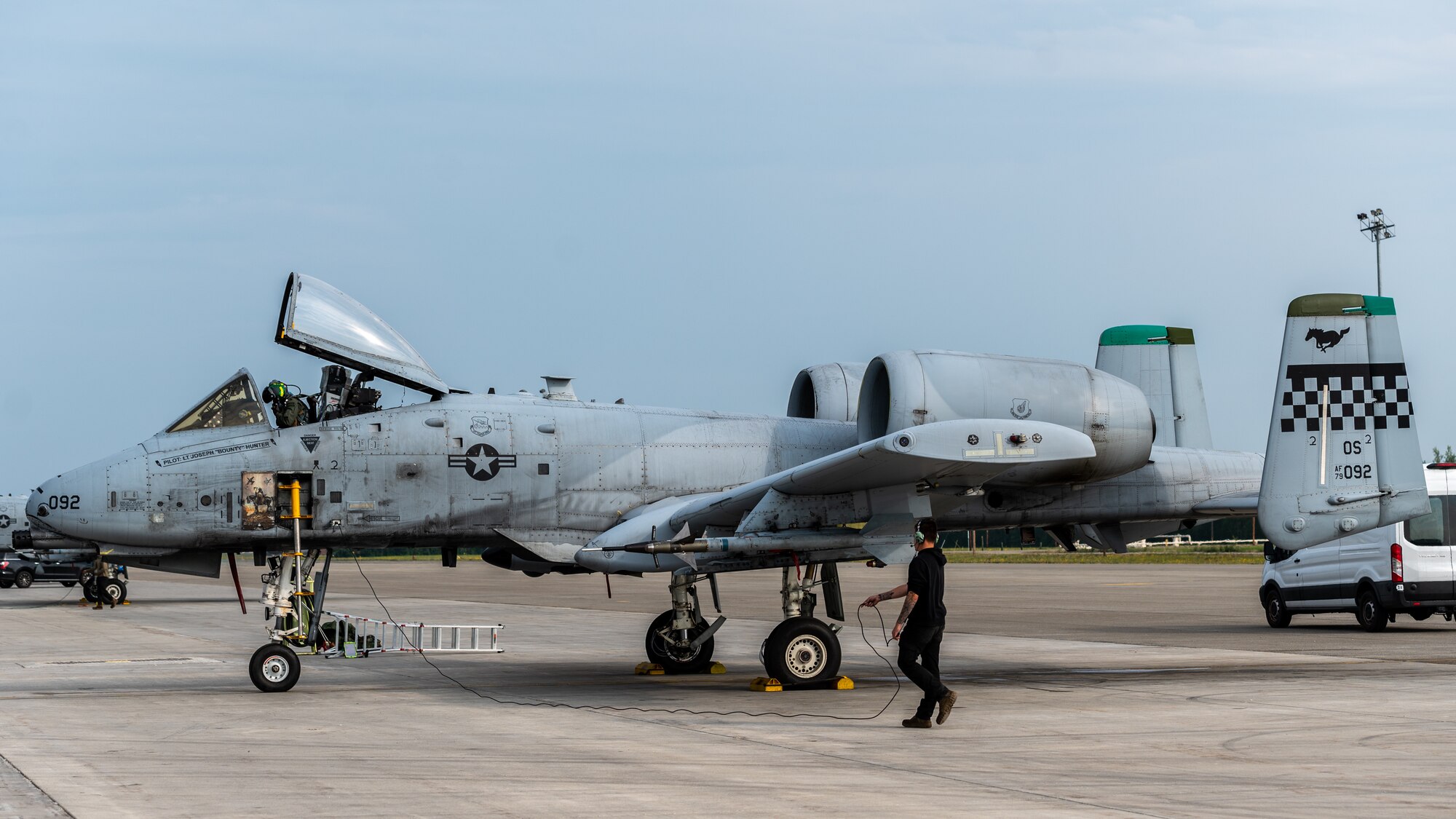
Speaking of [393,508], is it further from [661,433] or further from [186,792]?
[186,792]

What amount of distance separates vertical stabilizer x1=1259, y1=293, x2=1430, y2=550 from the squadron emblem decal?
8.15 metres

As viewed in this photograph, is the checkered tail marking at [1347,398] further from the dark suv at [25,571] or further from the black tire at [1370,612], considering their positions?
the dark suv at [25,571]

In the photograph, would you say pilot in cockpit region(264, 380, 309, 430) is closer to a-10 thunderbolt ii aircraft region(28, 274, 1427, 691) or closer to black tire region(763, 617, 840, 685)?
a-10 thunderbolt ii aircraft region(28, 274, 1427, 691)

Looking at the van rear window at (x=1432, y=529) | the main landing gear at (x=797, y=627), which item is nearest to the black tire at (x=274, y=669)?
the main landing gear at (x=797, y=627)

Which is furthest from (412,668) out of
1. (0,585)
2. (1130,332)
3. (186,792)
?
(0,585)

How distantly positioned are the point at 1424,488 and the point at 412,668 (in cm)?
1232

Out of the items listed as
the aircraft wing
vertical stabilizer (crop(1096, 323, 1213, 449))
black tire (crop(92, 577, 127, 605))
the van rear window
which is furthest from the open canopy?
black tire (crop(92, 577, 127, 605))

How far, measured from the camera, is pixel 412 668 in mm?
18219

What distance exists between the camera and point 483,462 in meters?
14.8

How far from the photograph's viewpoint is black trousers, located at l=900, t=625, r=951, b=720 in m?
11.4

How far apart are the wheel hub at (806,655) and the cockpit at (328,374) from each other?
4.62 m

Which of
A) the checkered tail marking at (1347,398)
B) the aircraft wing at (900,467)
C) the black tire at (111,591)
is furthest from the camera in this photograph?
the black tire at (111,591)

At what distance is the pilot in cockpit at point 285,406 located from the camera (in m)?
14.7

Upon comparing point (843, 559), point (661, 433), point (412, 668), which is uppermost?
point (661, 433)
